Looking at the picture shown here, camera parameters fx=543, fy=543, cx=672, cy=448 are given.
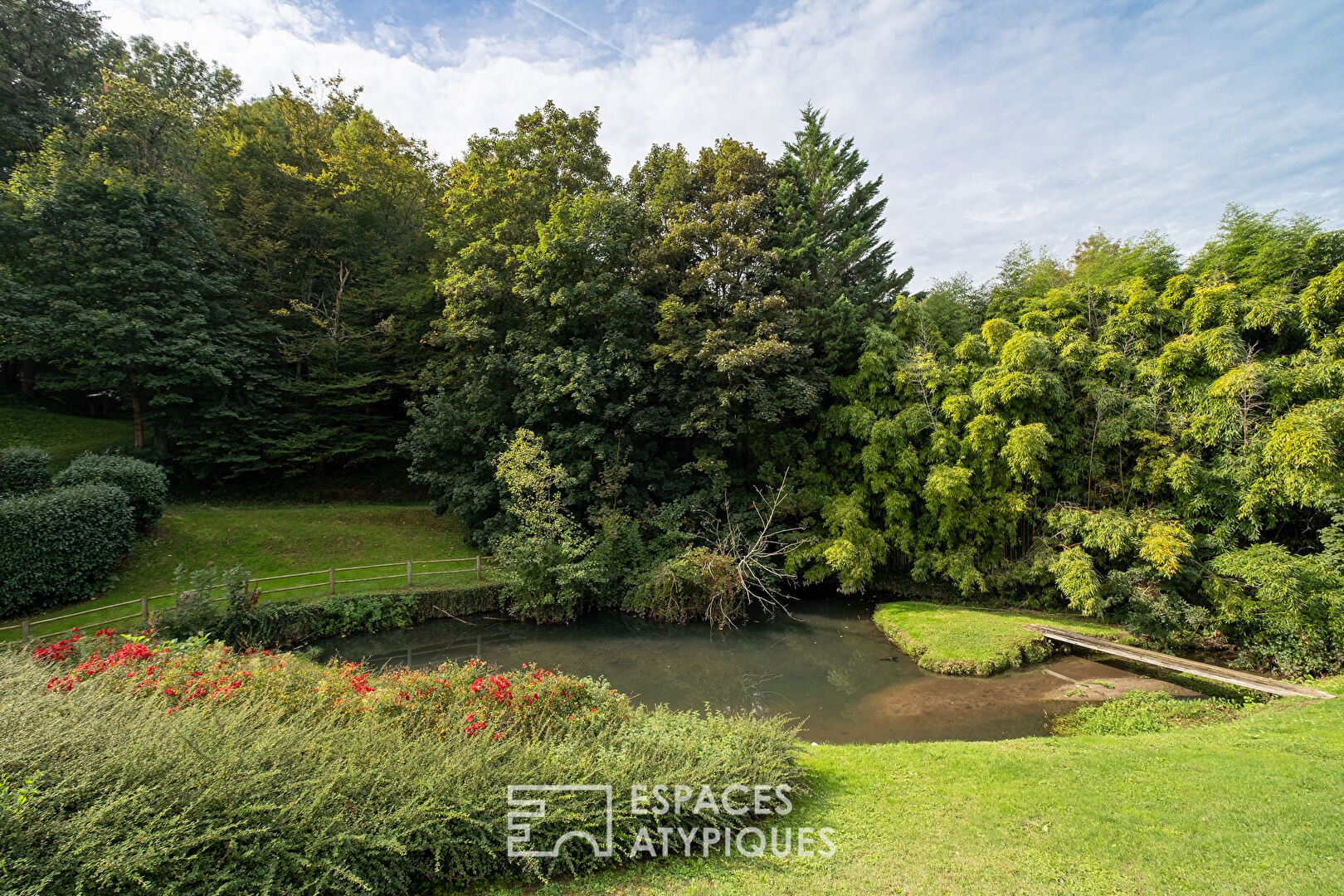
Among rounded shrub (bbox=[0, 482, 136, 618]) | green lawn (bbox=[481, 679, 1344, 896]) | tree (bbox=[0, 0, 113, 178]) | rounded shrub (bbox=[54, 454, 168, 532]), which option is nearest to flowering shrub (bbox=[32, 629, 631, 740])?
green lawn (bbox=[481, 679, 1344, 896])

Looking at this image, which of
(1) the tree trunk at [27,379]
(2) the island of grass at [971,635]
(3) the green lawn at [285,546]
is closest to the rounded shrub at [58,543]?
(3) the green lawn at [285,546]

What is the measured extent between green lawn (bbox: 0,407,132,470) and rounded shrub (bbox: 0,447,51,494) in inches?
250

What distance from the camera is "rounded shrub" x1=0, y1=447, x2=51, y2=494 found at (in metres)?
12.6

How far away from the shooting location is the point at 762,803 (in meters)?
5.21

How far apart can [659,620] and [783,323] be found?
353 inches

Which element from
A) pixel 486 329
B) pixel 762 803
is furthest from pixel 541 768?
pixel 486 329

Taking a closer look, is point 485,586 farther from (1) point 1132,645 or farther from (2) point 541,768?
(1) point 1132,645

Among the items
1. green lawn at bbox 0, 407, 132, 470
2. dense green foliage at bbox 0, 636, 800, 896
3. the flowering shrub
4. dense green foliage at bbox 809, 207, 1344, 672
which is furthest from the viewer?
green lawn at bbox 0, 407, 132, 470

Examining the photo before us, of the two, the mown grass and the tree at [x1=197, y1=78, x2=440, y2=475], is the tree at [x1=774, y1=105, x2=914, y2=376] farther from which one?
the tree at [x1=197, y1=78, x2=440, y2=475]

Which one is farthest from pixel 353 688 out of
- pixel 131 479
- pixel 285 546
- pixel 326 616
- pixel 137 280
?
pixel 137 280

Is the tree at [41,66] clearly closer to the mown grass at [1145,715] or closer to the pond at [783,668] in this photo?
the pond at [783,668]

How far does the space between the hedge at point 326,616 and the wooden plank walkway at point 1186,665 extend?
13.3m

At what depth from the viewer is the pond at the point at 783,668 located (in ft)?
30.7

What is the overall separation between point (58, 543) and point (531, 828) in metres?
14.0
